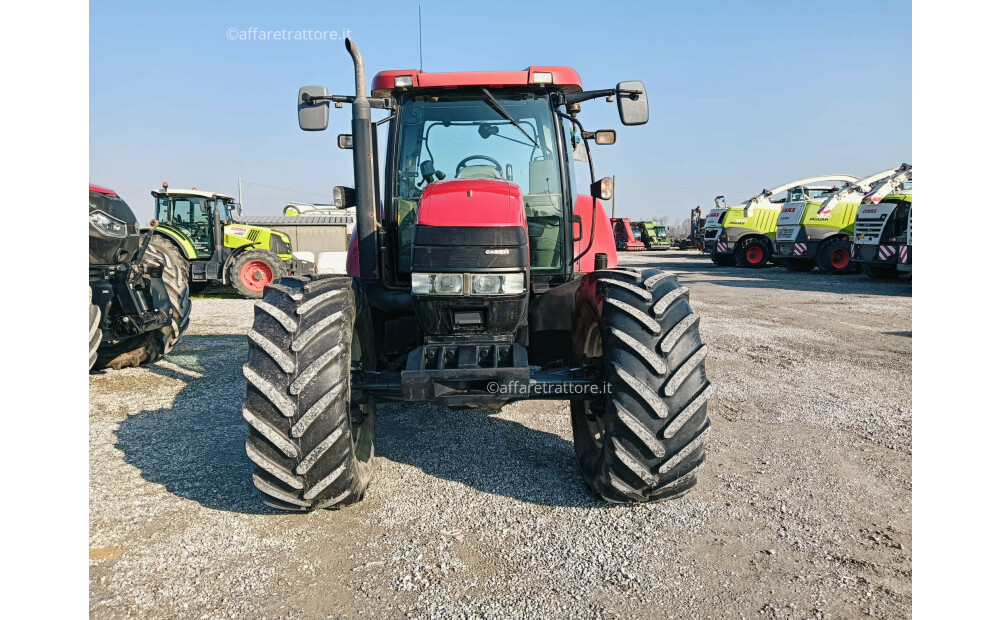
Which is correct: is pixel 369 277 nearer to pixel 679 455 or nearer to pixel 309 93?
pixel 309 93

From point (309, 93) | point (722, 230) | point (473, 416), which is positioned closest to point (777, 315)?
point (473, 416)

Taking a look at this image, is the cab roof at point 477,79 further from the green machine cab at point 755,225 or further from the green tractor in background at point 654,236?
the green tractor in background at point 654,236

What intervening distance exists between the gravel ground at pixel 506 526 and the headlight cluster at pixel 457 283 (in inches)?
43.8

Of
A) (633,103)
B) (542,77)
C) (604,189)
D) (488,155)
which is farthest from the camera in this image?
(488,155)

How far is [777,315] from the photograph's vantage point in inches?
413

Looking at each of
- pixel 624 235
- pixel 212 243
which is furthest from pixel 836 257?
pixel 212 243

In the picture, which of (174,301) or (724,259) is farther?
(724,259)

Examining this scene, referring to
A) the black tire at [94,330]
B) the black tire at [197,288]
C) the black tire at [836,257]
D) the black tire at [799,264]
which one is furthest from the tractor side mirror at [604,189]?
the black tire at [799,264]

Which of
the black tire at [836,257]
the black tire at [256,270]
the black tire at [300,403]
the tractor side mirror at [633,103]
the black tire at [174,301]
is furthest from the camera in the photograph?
the black tire at [836,257]

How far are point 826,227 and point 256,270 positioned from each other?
1541 centimetres

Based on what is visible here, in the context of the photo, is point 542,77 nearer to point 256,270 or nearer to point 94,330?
point 94,330

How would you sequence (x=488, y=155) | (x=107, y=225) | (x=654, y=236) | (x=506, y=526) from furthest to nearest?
(x=654, y=236) < (x=107, y=225) < (x=488, y=155) < (x=506, y=526)

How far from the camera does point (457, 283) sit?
10.6 feet

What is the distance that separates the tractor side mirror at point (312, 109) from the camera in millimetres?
3572
